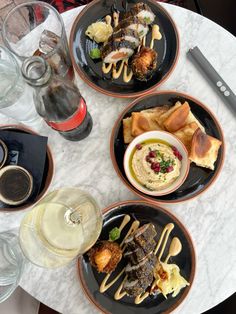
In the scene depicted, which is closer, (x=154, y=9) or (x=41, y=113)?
(x=41, y=113)

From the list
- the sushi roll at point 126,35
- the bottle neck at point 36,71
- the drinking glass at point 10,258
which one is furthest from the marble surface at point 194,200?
the bottle neck at point 36,71

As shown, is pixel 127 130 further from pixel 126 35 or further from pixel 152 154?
pixel 126 35

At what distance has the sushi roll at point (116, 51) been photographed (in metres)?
1.11

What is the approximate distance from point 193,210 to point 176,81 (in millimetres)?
376

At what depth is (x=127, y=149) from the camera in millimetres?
1054

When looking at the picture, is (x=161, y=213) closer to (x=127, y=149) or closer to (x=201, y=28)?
(x=127, y=149)

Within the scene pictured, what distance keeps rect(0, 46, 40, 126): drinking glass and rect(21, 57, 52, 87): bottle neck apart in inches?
6.9

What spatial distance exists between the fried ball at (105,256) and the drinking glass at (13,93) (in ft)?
1.33

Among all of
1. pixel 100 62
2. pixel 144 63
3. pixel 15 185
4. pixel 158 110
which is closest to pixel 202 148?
pixel 158 110

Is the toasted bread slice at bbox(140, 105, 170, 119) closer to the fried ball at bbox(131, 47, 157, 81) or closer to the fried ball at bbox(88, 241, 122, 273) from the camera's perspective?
the fried ball at bbox(131, 47, 157, 81)

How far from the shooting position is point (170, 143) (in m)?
1.07

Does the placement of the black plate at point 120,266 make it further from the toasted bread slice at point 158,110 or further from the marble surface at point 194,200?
the toasted bread slice at point 158,110

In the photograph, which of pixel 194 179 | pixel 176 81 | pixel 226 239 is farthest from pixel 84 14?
pixel 226 239

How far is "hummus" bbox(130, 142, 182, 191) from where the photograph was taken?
3.44 feet
